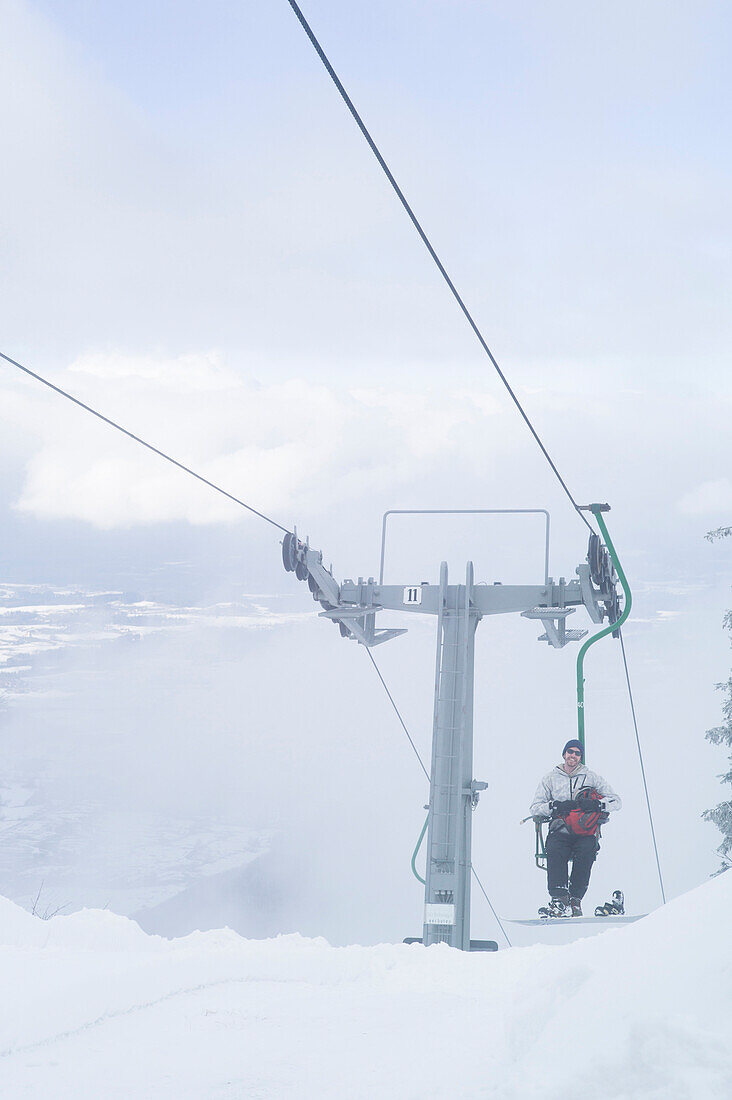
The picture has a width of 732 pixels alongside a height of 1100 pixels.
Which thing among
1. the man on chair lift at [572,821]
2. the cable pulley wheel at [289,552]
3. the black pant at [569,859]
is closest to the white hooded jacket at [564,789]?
the man on chair lift at [572,821]

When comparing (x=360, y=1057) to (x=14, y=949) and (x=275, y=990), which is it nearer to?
(x=275, y=990)

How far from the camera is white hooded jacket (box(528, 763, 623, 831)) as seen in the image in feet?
29.5

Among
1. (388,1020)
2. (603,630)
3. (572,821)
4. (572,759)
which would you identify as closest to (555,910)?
(572,821)

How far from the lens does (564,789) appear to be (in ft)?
29.8

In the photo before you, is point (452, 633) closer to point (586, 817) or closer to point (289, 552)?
point (289, 552)

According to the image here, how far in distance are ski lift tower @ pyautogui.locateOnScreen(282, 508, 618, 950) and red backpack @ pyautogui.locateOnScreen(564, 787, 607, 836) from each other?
2340 mm

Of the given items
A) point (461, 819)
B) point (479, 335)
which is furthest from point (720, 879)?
point (461, 819)

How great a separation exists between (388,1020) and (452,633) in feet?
22.2

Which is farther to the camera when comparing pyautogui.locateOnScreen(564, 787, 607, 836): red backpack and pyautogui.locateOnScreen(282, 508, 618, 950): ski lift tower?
pyautogui.locateOnScreen(282, 508, 618, 950): ski lift tower

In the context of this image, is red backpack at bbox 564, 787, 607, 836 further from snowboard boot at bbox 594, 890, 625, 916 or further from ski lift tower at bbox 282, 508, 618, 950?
ski lift tower at bbox 282, 508, 618, 950

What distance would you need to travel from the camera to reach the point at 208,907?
641 feet

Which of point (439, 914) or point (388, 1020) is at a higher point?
point (388, 1020)

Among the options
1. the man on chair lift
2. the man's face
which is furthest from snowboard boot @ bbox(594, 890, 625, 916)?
the man's face

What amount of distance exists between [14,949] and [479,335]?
625 centimetres
